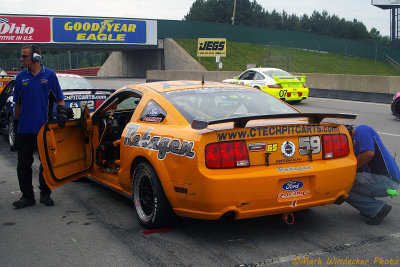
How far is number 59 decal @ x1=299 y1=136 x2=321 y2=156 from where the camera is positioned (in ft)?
14.8

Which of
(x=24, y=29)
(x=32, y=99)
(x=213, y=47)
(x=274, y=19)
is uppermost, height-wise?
(x=274, y=19)

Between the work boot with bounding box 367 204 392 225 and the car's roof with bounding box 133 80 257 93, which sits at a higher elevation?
the car's roof with bounding box 133 80 257 93

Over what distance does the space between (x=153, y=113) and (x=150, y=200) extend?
0.88 meters

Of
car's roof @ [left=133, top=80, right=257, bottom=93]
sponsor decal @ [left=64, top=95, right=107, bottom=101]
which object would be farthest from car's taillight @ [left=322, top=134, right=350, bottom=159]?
sponsor decal @ [left=64, top=95, right=107, bottom=101]

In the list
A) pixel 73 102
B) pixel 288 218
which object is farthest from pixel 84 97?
pixel 288 218

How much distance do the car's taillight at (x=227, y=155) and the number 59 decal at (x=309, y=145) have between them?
1.89 feet

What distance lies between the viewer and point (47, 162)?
554 cm

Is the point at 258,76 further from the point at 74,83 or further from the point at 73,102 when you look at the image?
the point at 73,102

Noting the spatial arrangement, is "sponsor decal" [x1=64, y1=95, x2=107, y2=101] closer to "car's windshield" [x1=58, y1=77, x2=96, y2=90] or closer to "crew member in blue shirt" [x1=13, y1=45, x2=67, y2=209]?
"car's windshield" [x1=58, y1=77, x2=96, y2=90]

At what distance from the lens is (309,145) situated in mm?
4551

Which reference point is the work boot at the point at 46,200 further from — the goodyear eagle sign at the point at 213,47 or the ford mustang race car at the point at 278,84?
the goodyear eagle sign at the point at 213,47

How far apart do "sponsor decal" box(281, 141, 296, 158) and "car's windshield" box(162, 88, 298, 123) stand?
717 mm

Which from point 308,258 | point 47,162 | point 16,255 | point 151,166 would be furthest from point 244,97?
point 16,255

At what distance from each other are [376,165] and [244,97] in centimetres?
154
